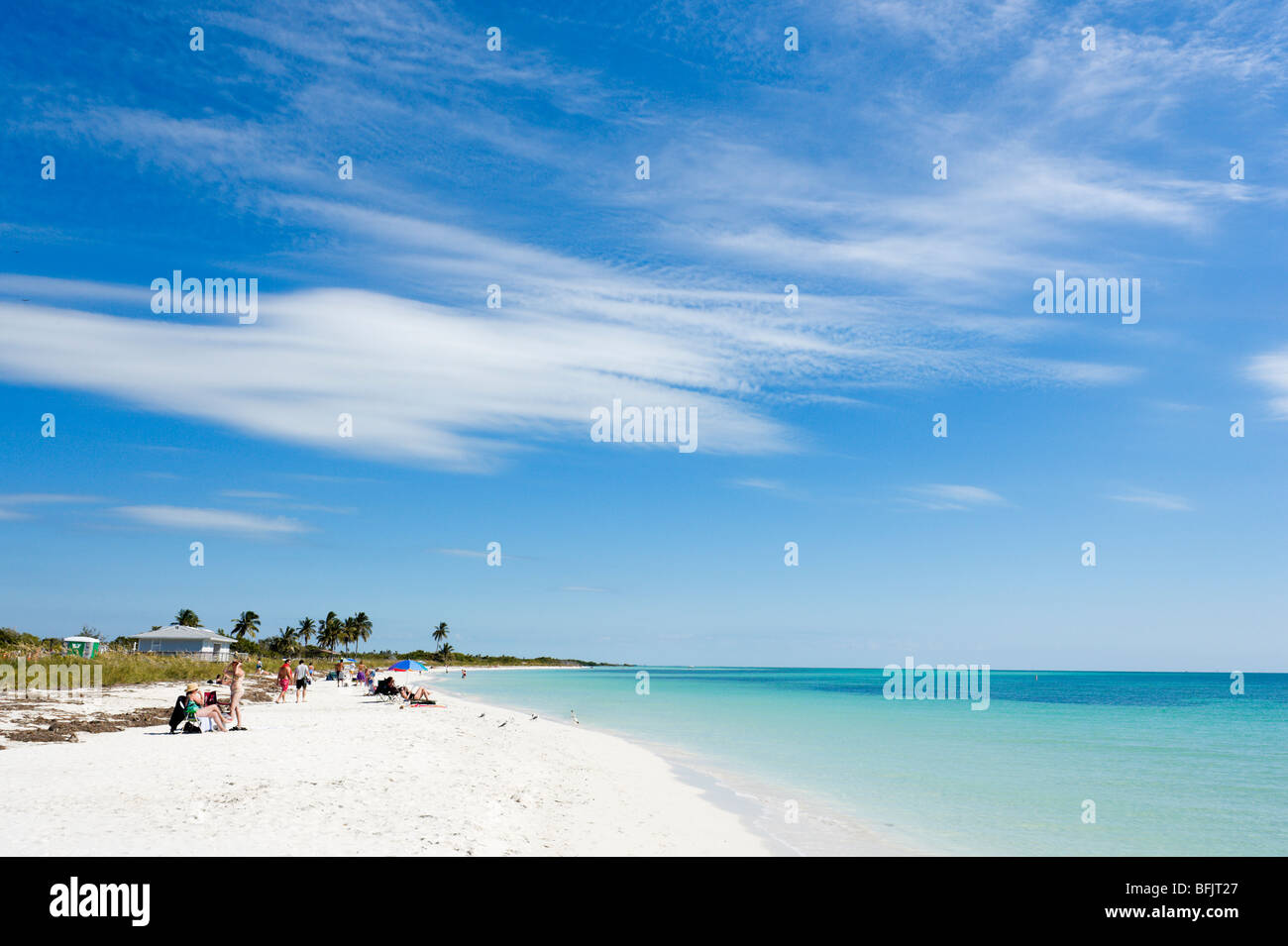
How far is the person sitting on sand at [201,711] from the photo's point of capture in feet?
70.5

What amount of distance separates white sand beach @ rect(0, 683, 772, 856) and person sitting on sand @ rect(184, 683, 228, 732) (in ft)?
2.93

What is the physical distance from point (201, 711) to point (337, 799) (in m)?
11.6

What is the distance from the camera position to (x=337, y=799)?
1260 centimetres

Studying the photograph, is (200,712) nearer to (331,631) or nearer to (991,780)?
(991,780)

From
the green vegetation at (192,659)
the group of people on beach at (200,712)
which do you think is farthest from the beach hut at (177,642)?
the group of people on beach at (200,712)

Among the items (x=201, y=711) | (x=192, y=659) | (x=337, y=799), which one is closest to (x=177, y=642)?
(x=192, y=659)

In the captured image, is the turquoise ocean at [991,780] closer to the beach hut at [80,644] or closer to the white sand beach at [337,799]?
the white sand beach at [337,799]

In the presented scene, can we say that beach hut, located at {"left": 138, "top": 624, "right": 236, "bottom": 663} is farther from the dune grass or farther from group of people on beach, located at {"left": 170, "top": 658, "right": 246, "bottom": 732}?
group of people on beach, located at {"left": 170, "top": 658, "right": 246, "bottom": 732}

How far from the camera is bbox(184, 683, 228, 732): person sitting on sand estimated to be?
→ 21500mm
